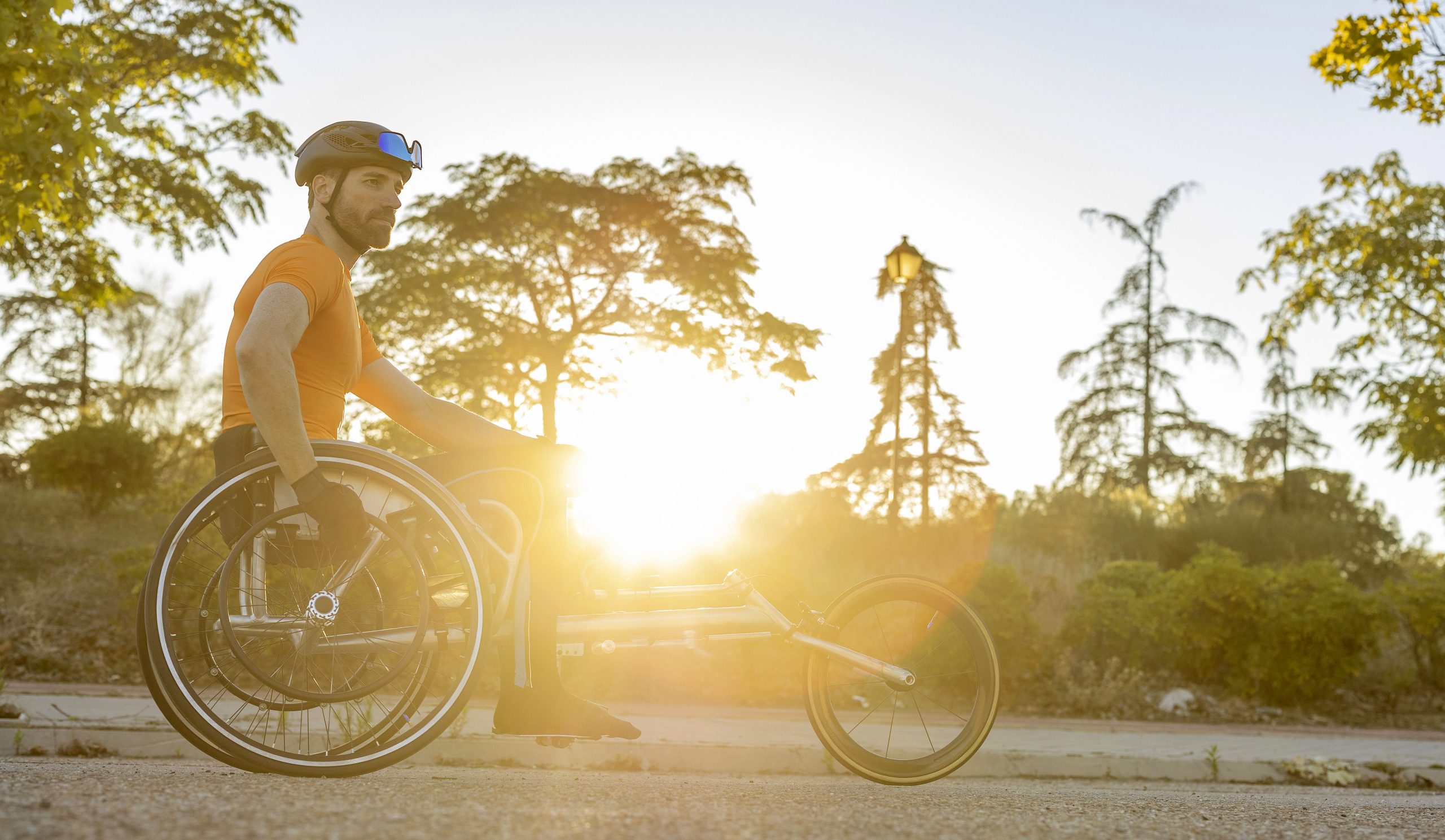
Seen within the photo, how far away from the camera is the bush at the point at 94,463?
615 inches

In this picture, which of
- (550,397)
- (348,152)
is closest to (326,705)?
(348,152)

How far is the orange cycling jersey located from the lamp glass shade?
11.1 meters

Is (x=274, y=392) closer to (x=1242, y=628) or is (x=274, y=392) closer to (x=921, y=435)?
(x=1242, y=628)

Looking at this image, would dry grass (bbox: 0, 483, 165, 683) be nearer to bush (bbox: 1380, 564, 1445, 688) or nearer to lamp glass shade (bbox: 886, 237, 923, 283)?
lamp glass shade (bbox: 886, 237, 923, 283)

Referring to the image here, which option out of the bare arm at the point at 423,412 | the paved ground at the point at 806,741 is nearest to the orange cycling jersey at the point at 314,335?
the bare arm at the point at 423,412

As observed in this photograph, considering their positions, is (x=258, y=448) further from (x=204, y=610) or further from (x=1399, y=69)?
(x=1399, y=69)

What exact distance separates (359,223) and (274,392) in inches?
30.7

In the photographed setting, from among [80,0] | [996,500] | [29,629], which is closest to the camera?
[29,629]

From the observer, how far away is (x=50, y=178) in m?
8.08

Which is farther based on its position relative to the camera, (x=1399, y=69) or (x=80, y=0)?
(x=80, y=0)

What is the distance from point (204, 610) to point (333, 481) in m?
0.48

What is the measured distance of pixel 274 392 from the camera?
9.28 ft

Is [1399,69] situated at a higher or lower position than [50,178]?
higher

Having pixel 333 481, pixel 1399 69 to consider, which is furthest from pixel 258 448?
pixel 1399 69
